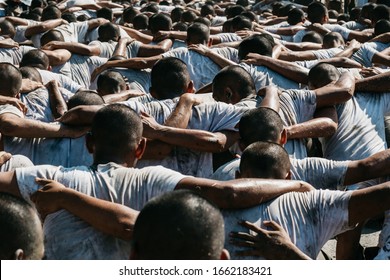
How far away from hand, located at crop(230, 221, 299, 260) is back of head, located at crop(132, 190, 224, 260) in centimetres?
79

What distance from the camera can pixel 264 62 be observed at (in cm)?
650

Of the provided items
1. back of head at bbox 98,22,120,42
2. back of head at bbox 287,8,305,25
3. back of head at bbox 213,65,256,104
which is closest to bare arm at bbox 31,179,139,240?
back of head at bbox 213,65,256,104

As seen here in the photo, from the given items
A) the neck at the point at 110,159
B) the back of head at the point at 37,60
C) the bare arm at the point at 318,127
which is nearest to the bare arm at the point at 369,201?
the neck at the point at 110,159

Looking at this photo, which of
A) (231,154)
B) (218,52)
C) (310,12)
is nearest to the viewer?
(231,154)

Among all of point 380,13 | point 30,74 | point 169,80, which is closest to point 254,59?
point 169,80

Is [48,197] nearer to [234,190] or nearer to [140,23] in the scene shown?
[234,190]

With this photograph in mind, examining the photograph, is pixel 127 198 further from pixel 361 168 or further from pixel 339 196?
pixel 361 168

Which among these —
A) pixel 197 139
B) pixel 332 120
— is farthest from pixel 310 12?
pixel 197 139

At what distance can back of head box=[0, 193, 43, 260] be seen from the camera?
2598 mm

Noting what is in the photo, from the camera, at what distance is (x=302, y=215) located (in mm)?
3439

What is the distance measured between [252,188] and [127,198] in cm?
57

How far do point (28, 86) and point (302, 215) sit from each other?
2990mm

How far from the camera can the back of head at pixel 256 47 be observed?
277 inches

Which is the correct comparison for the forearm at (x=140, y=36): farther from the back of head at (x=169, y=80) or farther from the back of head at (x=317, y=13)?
the back of head at (x=169, y=80)
